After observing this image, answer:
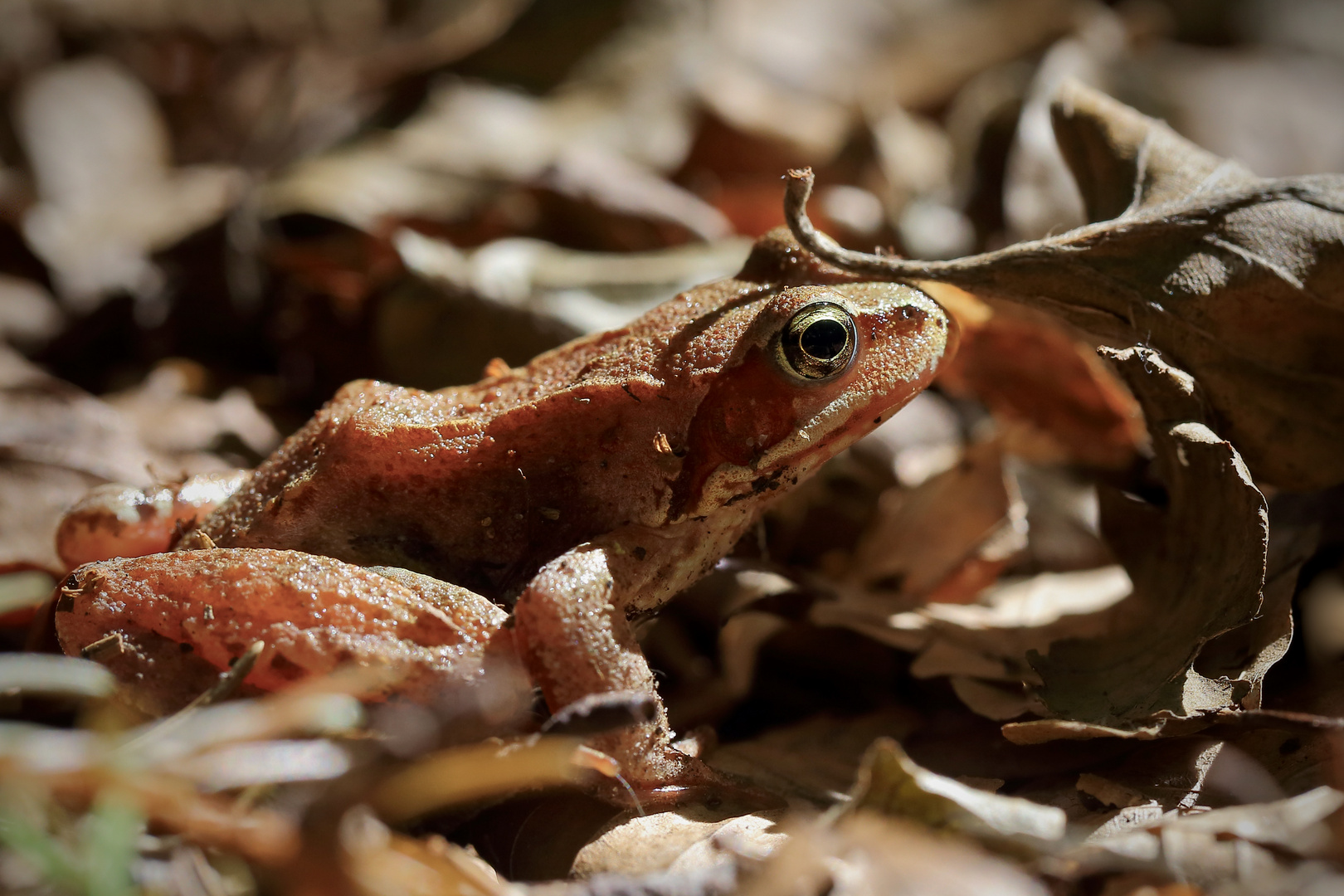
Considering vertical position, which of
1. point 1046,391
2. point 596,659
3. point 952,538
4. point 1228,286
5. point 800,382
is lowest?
point 952,538

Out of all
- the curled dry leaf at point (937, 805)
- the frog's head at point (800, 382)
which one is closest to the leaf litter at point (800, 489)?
the curled dry leaf at point (937, 805)

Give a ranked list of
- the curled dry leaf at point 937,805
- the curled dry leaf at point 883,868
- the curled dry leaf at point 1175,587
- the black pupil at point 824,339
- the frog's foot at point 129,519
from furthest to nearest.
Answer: the frog's foot at point 129,519 → the black pupil at point 824,339 → the curled dry leaf at point 1175,587 → the curled dry leaf at point 937,805 → the curled dry leaf at point 883,868

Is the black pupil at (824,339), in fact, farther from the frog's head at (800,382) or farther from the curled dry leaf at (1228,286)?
the curled dry leaf at (1228,286)

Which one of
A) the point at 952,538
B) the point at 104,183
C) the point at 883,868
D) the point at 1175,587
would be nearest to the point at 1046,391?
the point at 952,538

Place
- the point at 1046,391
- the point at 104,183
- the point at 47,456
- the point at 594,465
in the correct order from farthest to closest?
the point at 104,183 → the point at 1046,391 → the point at 47,456 → the point at 594,465

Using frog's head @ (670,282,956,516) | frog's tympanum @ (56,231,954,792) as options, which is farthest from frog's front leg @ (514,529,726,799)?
frog's head @ (670,282,956,516)

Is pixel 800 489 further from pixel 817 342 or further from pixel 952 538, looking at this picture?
pixel 817 342

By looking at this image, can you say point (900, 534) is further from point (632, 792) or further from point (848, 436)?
point (632, 792)

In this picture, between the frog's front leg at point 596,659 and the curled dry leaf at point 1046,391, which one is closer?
the frog's front leg at point 596,659
